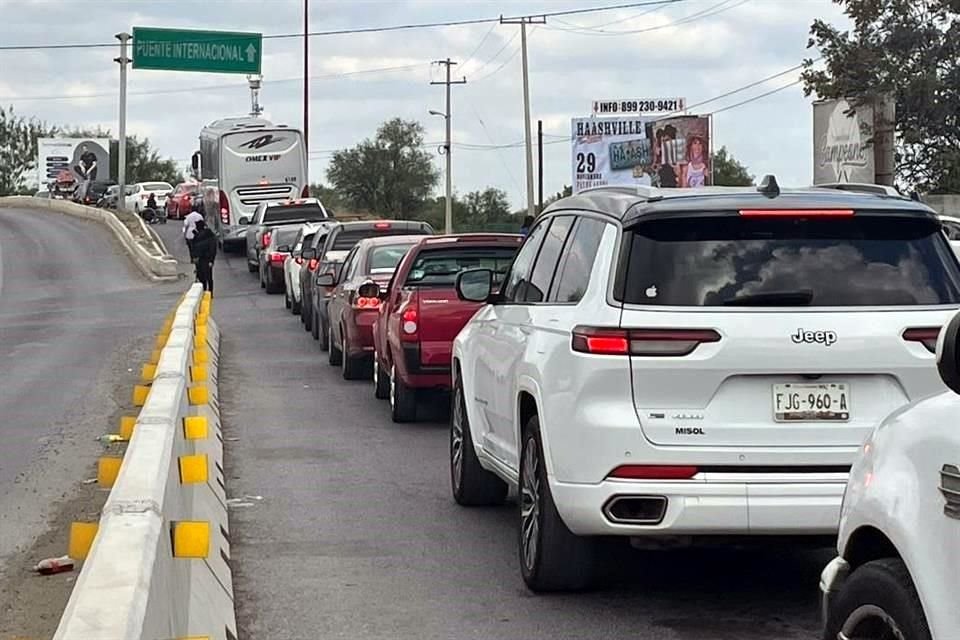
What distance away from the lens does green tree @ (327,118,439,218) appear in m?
110

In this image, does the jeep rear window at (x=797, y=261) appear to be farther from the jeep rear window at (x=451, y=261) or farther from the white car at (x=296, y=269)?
the white car at (x=296, y=269)

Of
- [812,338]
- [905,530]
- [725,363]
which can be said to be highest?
[812,338]

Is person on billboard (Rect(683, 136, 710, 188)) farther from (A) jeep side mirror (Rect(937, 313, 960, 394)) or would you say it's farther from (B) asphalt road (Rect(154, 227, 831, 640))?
(A) jeep side mirror (Rect(937, 313, 960, 394))

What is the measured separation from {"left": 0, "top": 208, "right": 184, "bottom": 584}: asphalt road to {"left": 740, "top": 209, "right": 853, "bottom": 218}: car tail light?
4.06 meters

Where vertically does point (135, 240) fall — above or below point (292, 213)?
below

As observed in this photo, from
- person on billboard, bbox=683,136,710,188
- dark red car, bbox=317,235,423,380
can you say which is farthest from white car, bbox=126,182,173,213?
dark red car, bbox=317,235,423,380

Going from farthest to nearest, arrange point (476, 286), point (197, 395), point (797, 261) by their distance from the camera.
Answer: point (197, 395)
point (476, 286)
point (797, 261)

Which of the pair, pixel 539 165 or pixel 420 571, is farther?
pixel 539 165

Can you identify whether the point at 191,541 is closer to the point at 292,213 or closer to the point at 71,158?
the point at 292,213

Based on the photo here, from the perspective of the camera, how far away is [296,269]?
2878 cm

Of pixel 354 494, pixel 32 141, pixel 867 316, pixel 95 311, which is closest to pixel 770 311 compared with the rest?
pixel 867 316

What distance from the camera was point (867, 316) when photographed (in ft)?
23.4

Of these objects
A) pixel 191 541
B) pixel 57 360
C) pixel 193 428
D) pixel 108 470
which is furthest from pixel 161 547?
pixel 57 360

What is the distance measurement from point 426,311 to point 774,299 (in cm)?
719
